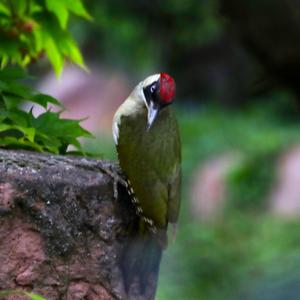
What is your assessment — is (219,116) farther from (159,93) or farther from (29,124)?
(29,124)

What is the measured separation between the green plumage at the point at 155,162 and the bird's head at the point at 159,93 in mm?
34

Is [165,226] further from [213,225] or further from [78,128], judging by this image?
[213,225]

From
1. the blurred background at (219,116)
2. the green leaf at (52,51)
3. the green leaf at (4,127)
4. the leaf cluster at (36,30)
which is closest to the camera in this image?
the green leaf at (4,127)

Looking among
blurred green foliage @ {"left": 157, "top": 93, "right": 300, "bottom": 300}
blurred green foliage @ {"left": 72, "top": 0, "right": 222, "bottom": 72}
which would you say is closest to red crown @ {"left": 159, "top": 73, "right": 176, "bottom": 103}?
blurred green foliage @ {"left": 157, "top": 93, "right": 300, "bottom": 300}

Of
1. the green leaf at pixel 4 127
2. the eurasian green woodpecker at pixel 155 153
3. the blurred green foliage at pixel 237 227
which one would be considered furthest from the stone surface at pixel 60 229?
the blurred green foliage at pixel 237 227

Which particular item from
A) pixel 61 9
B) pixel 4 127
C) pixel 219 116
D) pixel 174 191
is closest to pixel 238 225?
pixel 219 116

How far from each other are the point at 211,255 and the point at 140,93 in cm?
593

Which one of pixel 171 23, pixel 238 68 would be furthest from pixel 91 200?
pixel 238 68

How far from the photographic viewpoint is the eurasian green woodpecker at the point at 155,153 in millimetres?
3217

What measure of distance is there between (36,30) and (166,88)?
2.47ft

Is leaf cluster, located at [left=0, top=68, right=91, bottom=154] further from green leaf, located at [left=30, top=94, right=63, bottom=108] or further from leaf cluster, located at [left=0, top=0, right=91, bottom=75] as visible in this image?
leaf cluster, located at [left=0, top=0, right=91, bottom=75]

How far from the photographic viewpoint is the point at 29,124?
310 centimetres

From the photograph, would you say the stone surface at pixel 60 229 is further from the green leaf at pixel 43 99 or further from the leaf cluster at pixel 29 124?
the green leaf at pixel 43 99

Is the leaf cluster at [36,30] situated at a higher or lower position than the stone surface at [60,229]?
higher
